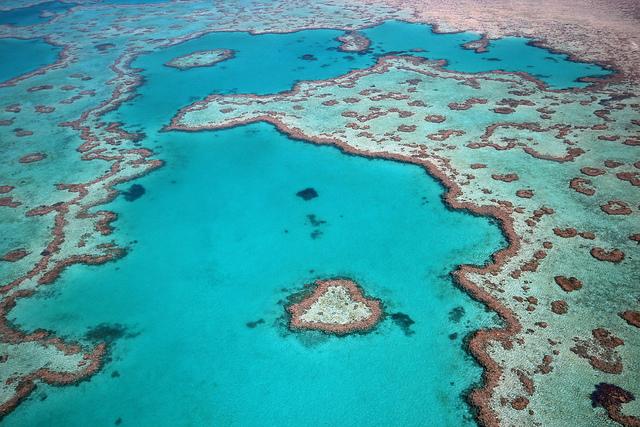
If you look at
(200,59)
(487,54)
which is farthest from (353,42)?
(200,59)

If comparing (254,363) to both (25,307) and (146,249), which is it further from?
(25,307)

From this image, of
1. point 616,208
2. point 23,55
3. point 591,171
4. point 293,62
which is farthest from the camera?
point 23,55

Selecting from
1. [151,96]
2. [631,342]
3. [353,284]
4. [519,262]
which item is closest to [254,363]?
[353,284]

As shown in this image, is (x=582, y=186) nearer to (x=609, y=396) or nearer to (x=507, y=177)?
(x=507, y=177)

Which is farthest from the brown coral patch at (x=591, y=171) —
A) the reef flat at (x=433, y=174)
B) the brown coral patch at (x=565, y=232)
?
the brown coral patch at (x=565, y=232)

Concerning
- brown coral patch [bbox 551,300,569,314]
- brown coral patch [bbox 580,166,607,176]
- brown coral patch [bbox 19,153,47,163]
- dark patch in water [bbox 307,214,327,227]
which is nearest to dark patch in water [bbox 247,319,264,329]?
dark patch in water [bbox 307,214,327,227]

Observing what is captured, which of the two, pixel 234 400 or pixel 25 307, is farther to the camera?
pixel 25 307

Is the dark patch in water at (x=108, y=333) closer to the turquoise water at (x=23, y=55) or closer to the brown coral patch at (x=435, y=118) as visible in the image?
the brown coral patch at (x=435, y=118)
